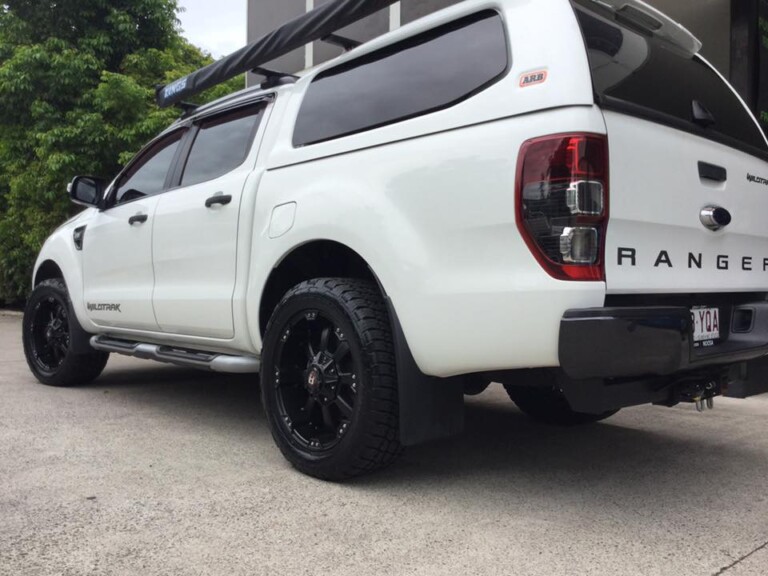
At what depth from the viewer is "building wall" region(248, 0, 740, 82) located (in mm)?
7215

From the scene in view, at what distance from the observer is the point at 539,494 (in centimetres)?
295

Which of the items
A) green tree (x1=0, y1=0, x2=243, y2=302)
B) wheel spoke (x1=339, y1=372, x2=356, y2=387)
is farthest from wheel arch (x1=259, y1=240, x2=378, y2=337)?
green tree (x1=0, y1=0, x2=243, y2=302)

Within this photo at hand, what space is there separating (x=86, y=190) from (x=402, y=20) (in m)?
5.78

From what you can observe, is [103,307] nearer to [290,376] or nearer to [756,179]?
[290,376]

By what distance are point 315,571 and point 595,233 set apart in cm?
139

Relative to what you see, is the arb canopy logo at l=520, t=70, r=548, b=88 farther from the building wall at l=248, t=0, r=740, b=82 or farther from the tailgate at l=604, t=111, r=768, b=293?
the building wall at l=248, t=0, r=740, b=82

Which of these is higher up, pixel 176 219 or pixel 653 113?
pixel 653 113

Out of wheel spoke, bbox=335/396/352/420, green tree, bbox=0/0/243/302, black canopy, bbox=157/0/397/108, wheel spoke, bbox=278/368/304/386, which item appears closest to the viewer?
wheel spoke, bbox=335/396/352/420

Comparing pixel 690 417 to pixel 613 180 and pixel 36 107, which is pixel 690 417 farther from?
pixel 36 107

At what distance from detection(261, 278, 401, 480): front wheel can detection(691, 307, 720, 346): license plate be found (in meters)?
1.14

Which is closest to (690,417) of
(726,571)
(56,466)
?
(726,571)

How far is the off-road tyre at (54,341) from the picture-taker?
17.1 ft

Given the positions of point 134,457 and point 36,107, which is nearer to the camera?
point 134,457

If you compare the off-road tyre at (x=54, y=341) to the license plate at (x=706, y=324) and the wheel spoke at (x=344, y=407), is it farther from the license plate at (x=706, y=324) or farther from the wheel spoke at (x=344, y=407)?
the license plate at (x=706, y=324)
